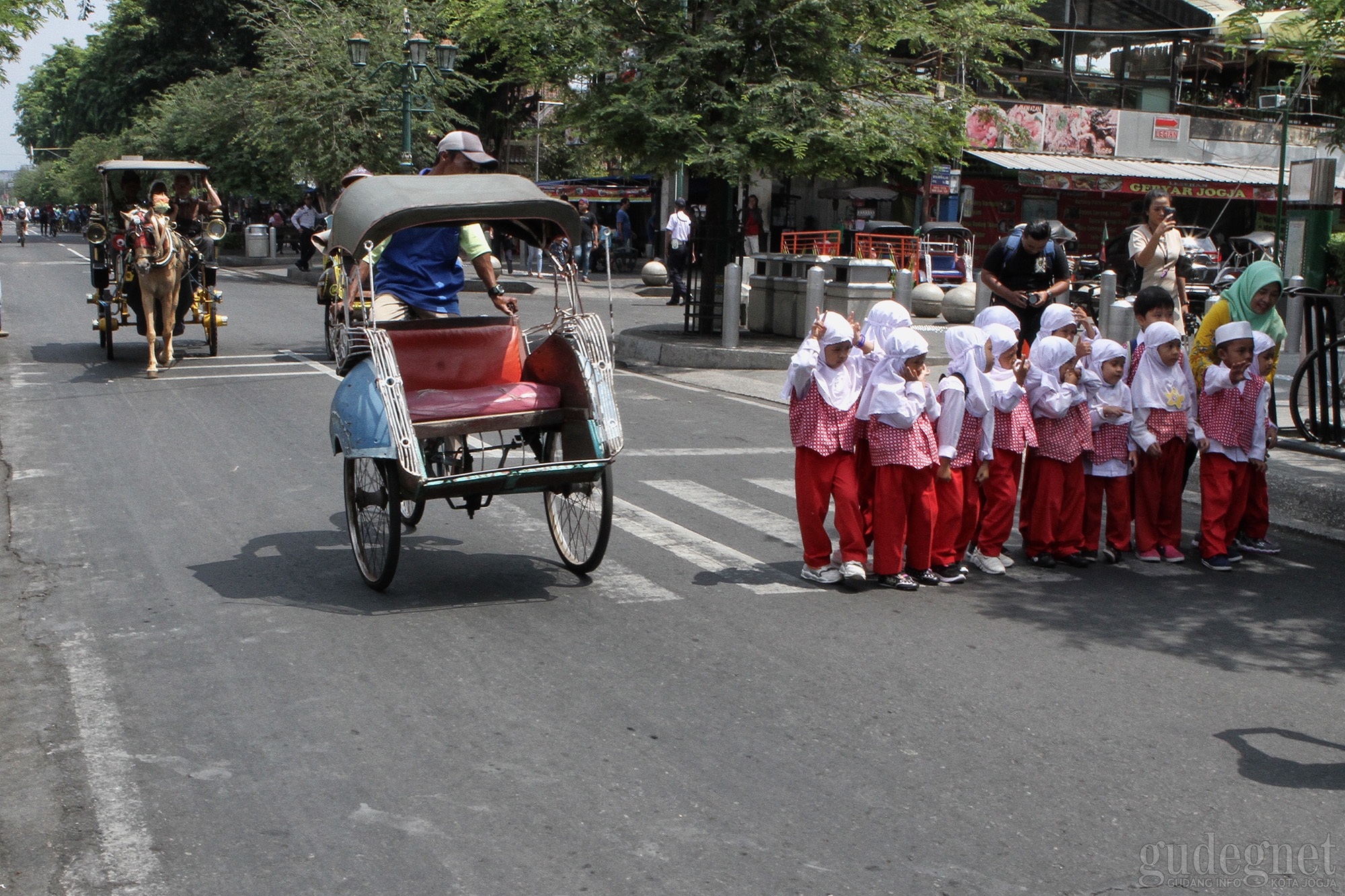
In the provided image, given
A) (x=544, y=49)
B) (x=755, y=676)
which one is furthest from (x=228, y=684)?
(x=544, y=49)

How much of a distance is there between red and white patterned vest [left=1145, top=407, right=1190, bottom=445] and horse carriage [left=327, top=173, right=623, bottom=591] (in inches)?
124

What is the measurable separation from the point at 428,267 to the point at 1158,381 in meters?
4.15

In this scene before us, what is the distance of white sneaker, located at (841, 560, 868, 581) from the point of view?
6820 mm

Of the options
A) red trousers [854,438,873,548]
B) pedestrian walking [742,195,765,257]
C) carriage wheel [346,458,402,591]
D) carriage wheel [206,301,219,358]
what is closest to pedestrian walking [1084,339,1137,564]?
red trousers [854,438,873,548]

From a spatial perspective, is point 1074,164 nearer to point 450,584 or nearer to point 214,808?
point 450,584

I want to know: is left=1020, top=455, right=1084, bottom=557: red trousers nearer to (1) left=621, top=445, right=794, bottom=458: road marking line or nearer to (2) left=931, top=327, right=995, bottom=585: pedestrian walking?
(2) left=931, top=327, right=995, bottom=585: pedestrian walking

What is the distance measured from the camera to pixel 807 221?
123 feet

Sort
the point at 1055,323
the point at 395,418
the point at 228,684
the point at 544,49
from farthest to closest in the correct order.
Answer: the point at 544,49 → the point at 1055,323 → the point at 395,418 → the point at 228,684

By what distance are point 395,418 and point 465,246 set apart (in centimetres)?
193

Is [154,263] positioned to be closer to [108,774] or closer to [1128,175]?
[108,774]

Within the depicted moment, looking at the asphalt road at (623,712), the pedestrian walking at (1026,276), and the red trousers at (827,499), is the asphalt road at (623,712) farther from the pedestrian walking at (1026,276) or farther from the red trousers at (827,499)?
the pedestrian walking at (1026,276)

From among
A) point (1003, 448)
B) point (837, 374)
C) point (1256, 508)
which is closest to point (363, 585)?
point (837, 374)

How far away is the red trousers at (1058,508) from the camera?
7.46 m

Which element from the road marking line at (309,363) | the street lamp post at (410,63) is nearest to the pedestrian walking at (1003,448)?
the road marking line at (309,363)
